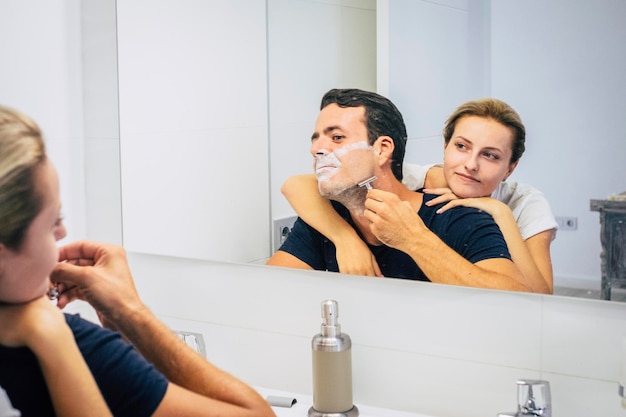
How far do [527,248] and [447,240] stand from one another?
0.13m

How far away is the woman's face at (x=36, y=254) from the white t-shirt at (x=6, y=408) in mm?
91

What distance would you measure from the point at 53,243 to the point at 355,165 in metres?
0.66

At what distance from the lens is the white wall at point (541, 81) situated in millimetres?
1203

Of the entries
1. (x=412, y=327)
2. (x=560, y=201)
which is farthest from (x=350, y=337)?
(x=560, y=201)

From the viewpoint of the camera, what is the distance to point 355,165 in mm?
1387

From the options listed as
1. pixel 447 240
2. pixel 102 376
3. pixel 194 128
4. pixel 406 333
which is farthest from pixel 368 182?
pixel 102 376

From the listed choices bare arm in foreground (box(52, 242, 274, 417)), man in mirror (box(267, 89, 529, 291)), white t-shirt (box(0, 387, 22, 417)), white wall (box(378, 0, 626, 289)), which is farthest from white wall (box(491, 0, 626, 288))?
white t-shirt (box(0, 387, 22, 417))

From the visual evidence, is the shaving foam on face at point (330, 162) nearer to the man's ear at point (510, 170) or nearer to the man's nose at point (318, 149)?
the man's nose at point (318, 149)

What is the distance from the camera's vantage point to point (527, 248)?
50.8 inches

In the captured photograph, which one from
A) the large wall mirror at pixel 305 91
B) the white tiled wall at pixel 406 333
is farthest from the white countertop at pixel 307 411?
the large wall mirror at pixel 305 91

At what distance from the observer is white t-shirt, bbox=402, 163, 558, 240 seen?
128 centimetres

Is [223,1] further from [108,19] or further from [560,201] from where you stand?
[560,201]

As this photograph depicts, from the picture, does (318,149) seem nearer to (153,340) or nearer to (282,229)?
(282,229)

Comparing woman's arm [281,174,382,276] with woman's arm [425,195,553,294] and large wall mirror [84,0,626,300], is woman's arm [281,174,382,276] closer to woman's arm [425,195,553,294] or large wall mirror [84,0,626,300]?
large wall mirror [84,0,626,300]
